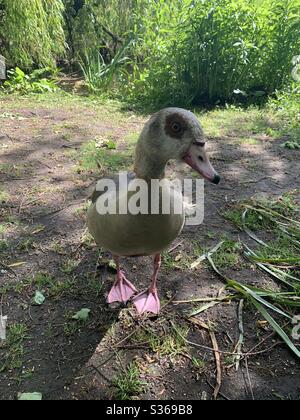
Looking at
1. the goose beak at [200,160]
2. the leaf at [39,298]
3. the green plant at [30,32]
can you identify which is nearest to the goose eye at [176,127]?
the goose beak at [200,160]

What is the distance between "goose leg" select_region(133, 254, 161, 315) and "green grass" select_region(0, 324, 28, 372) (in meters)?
0.76

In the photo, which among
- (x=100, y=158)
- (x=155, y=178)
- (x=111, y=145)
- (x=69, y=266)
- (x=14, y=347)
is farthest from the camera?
(x=111, y=145)

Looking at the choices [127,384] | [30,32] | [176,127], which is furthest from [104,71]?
[127,384]

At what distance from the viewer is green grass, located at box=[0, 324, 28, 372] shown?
2.19 m

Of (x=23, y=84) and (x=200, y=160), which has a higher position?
(x=200, y=160)

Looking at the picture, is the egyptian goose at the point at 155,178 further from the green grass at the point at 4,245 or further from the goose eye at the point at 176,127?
the green grass at the point at 4,245

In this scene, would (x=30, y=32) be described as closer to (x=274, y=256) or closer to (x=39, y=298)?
(x=39, y=298)

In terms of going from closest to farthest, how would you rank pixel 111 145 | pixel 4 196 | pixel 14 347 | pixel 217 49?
pixel 14 347 < pixel 4 196 < pixel 111 145 < pixel 217 49

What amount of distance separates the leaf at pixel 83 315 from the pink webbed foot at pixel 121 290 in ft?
0.55

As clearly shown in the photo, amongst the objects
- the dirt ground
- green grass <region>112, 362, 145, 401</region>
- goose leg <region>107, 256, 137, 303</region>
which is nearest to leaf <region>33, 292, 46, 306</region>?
the dirt ground

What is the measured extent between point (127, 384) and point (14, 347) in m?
0.75

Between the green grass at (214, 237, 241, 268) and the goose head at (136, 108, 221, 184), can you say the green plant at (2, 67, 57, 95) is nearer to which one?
the green grass at (214, 237, 241, 268)

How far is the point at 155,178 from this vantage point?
2.09m

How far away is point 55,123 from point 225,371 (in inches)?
189
